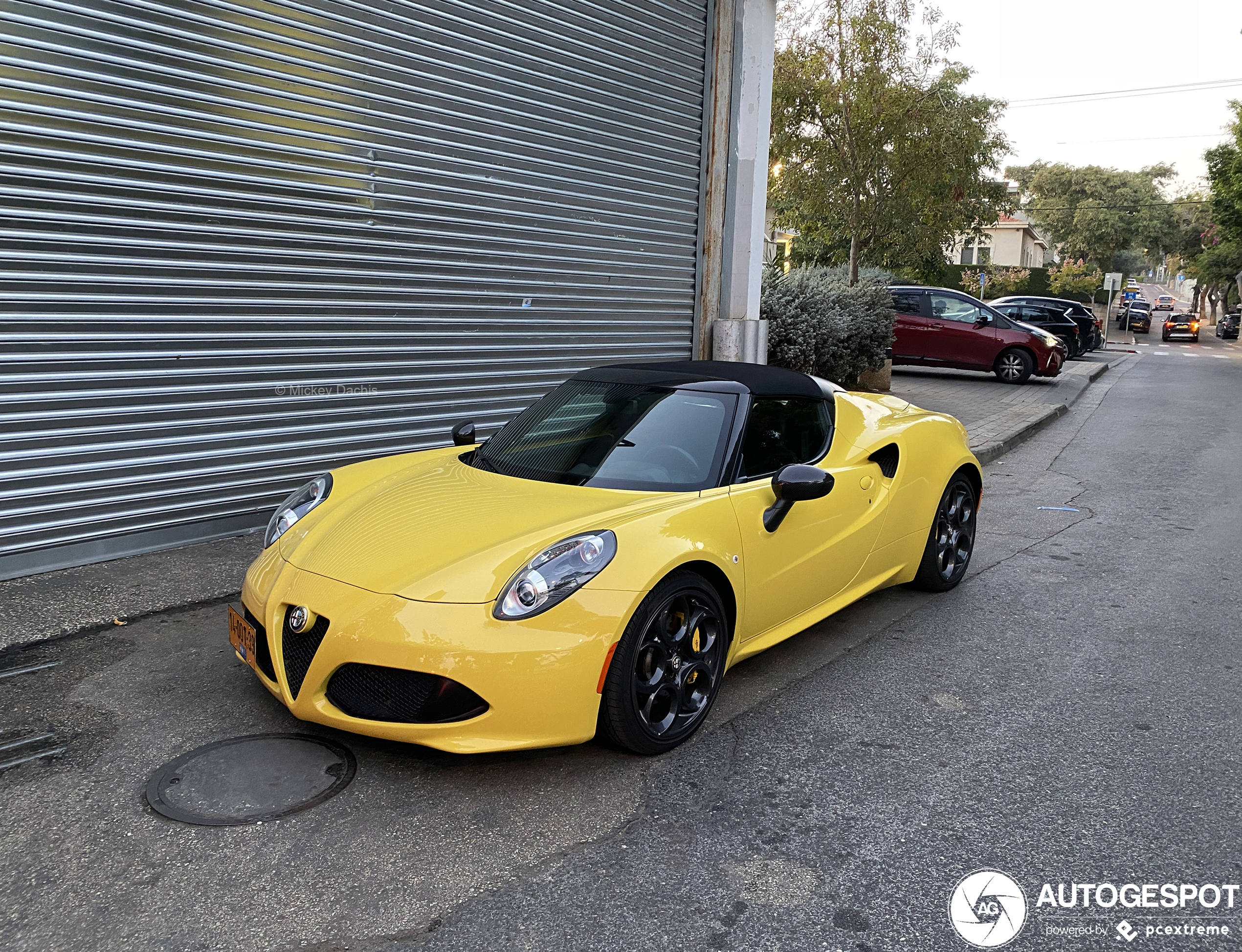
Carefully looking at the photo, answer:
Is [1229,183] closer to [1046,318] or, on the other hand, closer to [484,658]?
[1046,318]

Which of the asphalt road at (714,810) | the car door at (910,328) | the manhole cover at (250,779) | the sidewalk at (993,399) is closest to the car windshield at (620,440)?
the asphalt road at (714,810)

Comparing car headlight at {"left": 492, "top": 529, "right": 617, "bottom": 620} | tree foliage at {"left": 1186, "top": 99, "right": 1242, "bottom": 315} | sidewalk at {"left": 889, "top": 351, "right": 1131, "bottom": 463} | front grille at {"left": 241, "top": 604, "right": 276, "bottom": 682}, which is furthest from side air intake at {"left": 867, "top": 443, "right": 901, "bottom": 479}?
tree foliage at {"left": 1186, "top": 99, "right": 1242, "bottom": 315}

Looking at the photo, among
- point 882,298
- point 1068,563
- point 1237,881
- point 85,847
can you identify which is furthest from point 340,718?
point 882,298

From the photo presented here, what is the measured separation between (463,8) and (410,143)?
3.68ft

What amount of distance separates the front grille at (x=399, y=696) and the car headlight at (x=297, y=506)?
100 centimetres

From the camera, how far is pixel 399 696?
3.09m

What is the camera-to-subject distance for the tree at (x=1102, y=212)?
70.5 metres

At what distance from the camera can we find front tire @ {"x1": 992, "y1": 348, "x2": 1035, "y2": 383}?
18094mm

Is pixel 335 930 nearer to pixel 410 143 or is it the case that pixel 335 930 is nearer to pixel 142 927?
pixel 142 927

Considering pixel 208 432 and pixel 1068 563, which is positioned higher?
pixel 208 432

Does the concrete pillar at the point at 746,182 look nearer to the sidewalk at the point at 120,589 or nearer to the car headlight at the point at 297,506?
the sidewalk at the point at 120,589

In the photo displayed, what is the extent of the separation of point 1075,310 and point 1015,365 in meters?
8.84

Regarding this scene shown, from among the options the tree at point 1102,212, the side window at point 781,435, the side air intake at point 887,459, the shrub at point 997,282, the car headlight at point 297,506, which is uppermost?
the tree at point 1102,212

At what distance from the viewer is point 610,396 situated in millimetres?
4445
